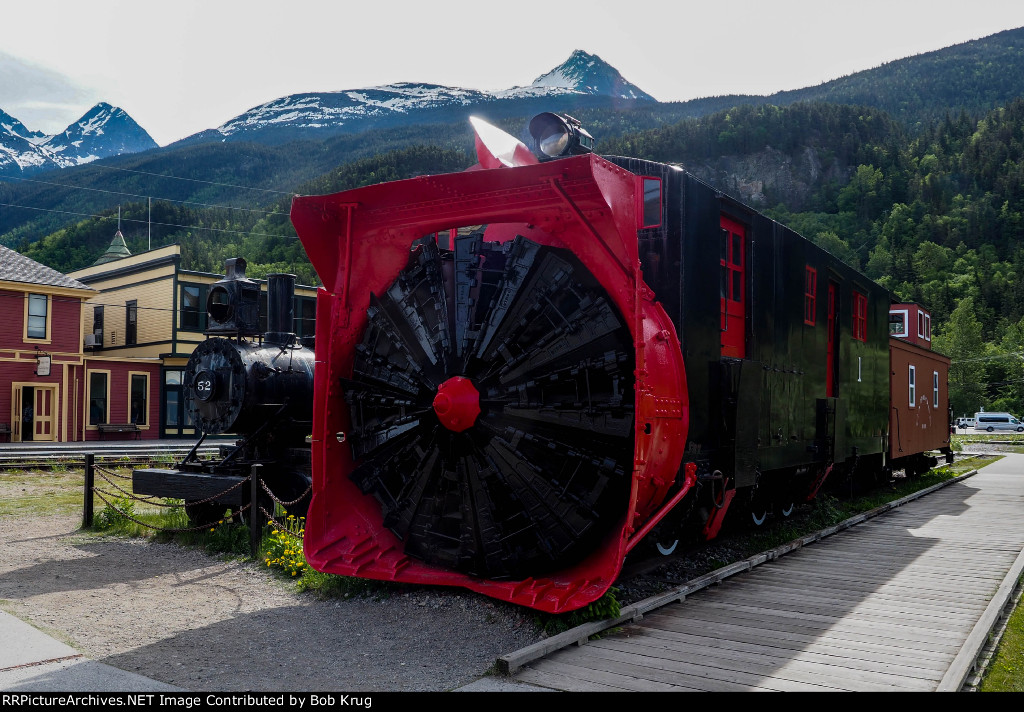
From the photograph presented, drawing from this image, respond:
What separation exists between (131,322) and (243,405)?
28.3m

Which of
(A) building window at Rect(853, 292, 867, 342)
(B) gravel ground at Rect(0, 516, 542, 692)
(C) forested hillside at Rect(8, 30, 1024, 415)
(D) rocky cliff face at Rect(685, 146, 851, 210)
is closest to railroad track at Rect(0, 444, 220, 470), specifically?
(B) gravel ground at Rect(0, 516, 542, 692)

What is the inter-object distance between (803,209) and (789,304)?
125 m

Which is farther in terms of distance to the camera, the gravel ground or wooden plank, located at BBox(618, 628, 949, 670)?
wooden plank, located at BBox(618, 628, 949, 670)

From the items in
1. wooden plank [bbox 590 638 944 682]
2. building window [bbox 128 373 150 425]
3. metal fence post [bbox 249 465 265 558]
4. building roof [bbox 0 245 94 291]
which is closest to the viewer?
wooden plank [bbox 590 638 944 682]

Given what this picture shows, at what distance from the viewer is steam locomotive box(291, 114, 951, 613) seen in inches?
223

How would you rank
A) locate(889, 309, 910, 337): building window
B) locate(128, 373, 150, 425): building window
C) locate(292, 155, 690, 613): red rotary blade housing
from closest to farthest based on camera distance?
locate(292, 155, 690, 613): red rotary blade housing → locate(889, 309, 910, 337): building window → locate(128, 373, 150, 425): building window

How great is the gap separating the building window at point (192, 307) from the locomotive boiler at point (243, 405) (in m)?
23.2

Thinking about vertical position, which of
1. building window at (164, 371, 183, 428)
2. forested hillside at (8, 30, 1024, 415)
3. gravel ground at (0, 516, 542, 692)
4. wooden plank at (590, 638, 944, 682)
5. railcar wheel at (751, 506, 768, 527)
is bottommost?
gravel ground at (0, 516, 542, 692)

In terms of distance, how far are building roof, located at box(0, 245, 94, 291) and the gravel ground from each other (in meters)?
23.4

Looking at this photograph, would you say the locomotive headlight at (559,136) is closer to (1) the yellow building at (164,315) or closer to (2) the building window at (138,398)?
(1) the yellow building at (164,315)

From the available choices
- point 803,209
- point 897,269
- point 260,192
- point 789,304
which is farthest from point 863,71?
point 789,304

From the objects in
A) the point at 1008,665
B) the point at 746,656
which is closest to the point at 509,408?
the point at 746,656

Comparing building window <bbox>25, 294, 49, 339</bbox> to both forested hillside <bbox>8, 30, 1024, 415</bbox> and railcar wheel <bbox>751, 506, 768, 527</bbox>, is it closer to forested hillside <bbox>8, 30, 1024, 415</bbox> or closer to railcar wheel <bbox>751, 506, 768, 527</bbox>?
railcar wheel <bbox>751, 506, 768, 527</bbox>
